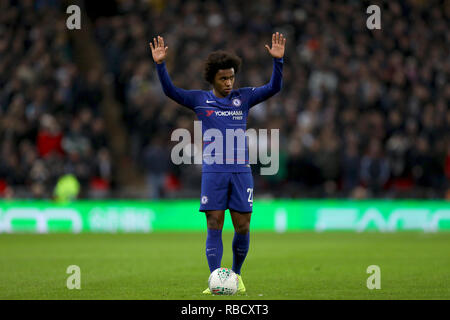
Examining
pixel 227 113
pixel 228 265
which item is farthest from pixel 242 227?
pixel 228 265

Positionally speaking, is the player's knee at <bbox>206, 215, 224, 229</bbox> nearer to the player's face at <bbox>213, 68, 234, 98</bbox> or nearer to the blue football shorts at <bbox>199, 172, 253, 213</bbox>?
the blue football shorts at <bbox>199, 172, 253, 213</bbox>

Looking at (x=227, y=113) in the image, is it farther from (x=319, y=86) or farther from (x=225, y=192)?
(x=319, y=86)

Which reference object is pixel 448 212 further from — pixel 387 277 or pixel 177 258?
pixel 387 277

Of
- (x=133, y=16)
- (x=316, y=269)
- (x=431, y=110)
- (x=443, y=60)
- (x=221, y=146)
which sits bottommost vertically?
(x=316, y=269)

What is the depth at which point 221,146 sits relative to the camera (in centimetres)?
933

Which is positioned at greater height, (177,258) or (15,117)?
(15,117)

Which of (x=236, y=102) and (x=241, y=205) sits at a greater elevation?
(x=236, y=102)

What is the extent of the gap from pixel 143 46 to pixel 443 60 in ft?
28.7

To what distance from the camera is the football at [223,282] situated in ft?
29.0

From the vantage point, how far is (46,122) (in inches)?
922

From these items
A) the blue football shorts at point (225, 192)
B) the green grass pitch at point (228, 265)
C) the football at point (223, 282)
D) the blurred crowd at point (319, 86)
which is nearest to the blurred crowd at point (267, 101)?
the blurred crowd at point (319, 86)

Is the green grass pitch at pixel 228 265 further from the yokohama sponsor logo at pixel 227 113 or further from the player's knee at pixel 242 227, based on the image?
the yokohama sponsor logo at pixel 227 113

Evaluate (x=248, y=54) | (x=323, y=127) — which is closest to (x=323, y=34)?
(x=248, y=54)

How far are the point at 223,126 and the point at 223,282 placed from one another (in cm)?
172
